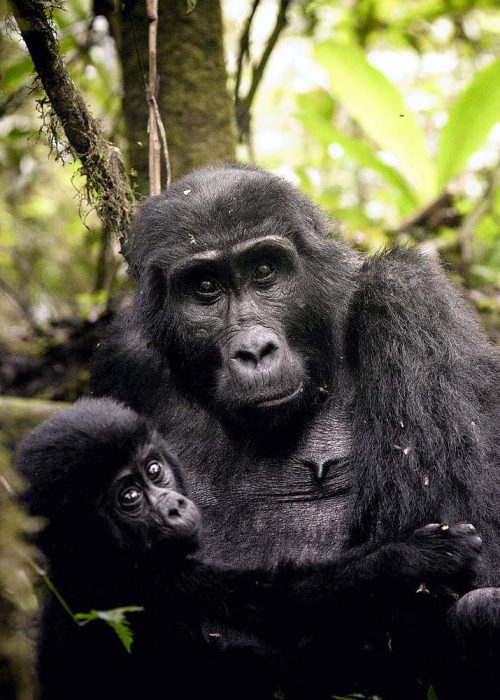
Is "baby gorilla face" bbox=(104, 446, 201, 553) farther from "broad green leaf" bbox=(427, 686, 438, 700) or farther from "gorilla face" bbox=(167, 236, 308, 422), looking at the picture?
"broad green leaf" bbox=(427, 686, 438, 700)

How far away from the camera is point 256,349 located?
10.8 feet

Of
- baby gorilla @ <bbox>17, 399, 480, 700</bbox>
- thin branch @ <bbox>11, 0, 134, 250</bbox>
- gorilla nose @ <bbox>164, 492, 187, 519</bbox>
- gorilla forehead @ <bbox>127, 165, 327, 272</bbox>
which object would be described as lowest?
baby gorilla @ <bbox>17, 399, 480, 700</bbox>

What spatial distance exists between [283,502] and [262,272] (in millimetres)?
979

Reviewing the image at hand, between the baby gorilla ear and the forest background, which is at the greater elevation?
the forest background

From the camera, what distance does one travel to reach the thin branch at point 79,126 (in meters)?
3.65

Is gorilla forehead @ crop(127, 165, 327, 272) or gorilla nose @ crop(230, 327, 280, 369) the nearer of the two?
gorilla nose @ crop(230, 327, 280, 369)

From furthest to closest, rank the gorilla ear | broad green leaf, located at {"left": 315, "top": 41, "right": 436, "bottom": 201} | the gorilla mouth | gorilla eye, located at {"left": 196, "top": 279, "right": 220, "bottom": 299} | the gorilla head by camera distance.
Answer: broad green leaf, located at {"left": 315, "top": 41, "right": 436, "bottom": 201} < the gorilla ear < gorilla eye, located at {"left": 196, "top": 279, "right": 220, "bottom": 299} < the gorilla head < the gorilla mouth

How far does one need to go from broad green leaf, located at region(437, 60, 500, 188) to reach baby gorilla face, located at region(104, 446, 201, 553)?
4.81m

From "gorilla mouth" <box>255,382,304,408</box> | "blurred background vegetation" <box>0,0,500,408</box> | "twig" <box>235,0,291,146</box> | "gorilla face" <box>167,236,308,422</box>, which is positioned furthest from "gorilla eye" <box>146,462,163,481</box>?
"twig" <box>235,0,291,146</box>

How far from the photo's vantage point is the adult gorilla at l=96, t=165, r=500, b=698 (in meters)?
3.30

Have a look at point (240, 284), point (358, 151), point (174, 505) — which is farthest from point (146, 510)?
point (358, 151)

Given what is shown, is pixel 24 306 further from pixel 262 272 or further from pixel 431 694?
pixel 431 694

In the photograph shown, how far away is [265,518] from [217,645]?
61cm

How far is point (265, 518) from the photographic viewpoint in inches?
144
